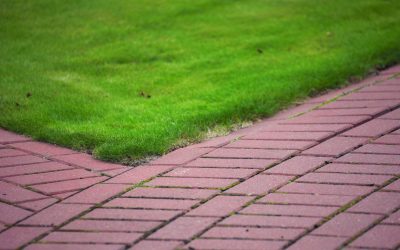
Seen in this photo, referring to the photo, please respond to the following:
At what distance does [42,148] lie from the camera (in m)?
4.36

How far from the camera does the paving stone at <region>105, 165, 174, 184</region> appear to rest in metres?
3.78

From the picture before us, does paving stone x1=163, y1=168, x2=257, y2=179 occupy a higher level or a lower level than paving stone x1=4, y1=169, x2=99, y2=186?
lower

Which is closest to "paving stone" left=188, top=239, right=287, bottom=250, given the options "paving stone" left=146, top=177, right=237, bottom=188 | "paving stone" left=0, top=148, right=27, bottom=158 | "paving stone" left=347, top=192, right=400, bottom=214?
"paving stone" left=347, top=192, right=400, bottom=214

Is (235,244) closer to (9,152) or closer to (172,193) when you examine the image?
(172,193)

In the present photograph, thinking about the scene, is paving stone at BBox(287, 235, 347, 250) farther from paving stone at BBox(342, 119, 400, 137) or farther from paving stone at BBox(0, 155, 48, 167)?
paving stone at BBox(0, 155, 48, 167)

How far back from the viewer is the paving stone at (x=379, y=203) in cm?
323

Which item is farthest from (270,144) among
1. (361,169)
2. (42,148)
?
(42,148)

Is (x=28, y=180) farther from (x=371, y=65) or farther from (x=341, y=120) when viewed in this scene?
(x=371, y=65)

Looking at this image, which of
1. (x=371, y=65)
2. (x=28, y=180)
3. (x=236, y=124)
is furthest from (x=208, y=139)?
(x=371, y=65)

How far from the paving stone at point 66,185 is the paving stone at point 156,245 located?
2.61ft

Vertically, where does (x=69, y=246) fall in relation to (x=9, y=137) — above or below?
below

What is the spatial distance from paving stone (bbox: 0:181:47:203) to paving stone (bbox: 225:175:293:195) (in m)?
Result: 0.98

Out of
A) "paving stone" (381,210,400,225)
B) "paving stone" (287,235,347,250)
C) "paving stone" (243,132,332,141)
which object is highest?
"paving stone" (243,132,332,141)

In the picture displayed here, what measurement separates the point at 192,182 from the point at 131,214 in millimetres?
456
